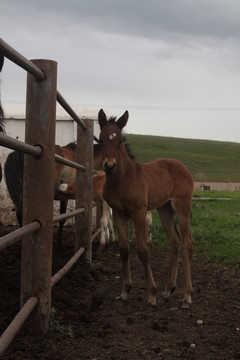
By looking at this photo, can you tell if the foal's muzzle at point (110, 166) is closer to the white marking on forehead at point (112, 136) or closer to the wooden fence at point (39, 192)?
the white marking on forehead at point (112, 136)

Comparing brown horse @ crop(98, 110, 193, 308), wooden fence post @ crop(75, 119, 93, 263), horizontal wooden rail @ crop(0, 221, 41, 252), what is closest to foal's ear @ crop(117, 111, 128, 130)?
brown horse @ crop(98, 110, 193, 308)

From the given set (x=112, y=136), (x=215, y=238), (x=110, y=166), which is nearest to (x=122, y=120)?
(x=112, y=136)

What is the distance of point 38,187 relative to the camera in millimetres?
2766

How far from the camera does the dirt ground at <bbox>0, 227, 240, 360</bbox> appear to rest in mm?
2775

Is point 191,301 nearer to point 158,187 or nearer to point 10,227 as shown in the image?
point 158,187

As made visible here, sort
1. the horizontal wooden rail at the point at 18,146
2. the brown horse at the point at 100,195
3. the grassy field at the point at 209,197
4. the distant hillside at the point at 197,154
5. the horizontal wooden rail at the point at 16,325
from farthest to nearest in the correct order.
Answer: the distant hillside at the point at 197,154, the grassy field at the point at 209,197, the brown horse at the point at 100,195, the horizontal wooden rail at the point at 16,325, the horizontal wooden rail at the point at 18,146

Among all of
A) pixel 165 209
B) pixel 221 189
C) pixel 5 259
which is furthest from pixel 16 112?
pixel 221 189

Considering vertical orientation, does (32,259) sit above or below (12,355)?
above

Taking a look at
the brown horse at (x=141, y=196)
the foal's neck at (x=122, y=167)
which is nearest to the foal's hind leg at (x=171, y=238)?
the brown horse at (x=141, y=196)

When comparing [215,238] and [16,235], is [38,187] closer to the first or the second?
[16,235]

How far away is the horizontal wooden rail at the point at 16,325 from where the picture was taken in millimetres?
2144

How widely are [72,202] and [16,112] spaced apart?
2406 mm

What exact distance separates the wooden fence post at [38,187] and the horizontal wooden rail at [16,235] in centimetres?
10

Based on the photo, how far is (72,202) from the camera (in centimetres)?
954
